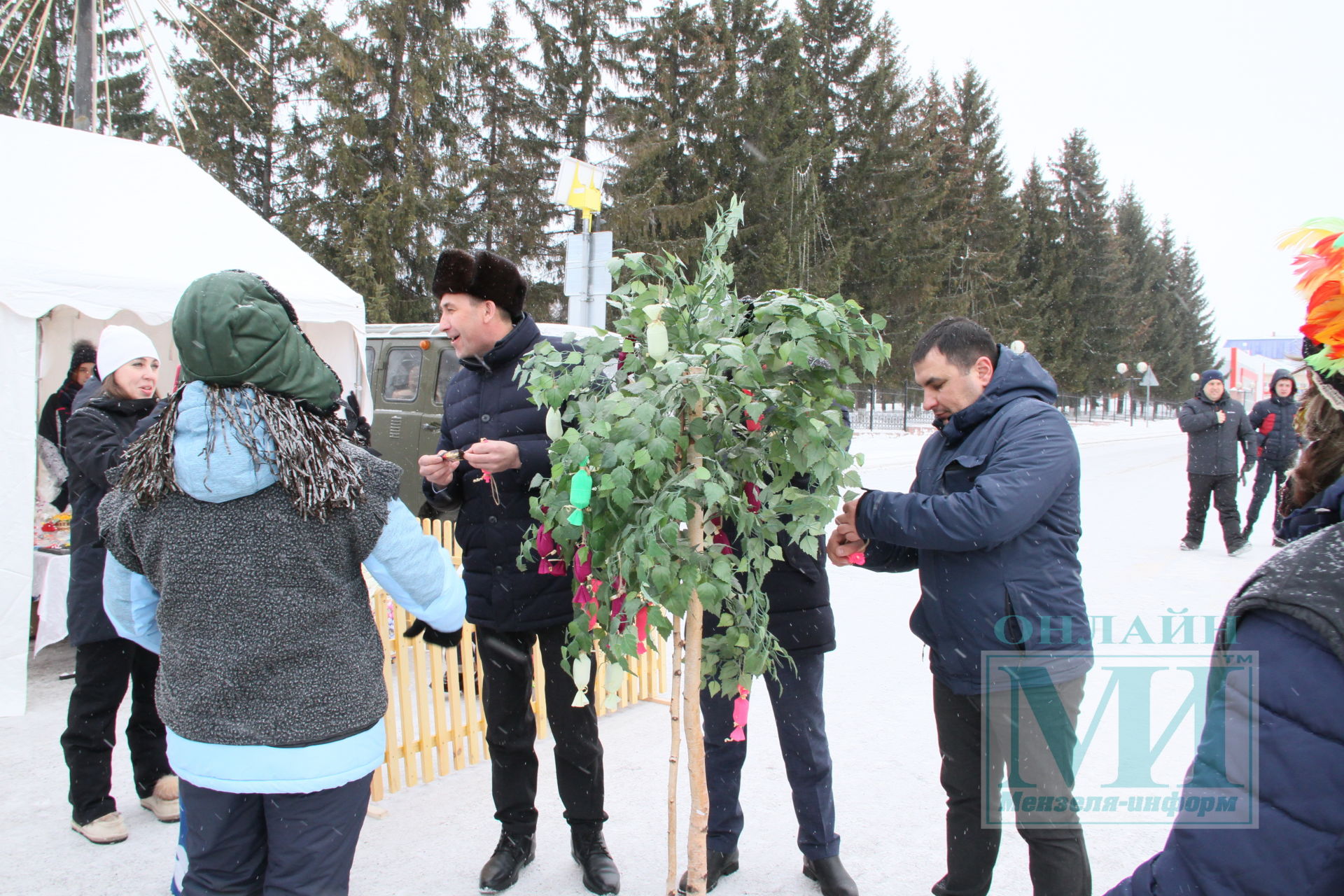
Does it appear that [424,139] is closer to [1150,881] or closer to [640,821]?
[640,821]

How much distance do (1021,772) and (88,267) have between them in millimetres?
5861

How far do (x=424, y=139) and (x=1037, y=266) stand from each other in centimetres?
3628

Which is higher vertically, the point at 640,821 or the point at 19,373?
the point at 19,373

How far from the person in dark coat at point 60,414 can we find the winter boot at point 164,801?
2.49 meters

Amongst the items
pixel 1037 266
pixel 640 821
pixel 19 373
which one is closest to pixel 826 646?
pixel 640 821

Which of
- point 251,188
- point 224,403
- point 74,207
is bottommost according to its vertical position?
point 224,403

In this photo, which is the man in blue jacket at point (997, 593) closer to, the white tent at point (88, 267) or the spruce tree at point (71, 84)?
the white tent at point (88, 267)

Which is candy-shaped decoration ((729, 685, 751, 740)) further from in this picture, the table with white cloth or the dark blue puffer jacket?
the table with white cloth

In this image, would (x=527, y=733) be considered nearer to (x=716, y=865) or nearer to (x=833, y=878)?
(x=716, y=865)

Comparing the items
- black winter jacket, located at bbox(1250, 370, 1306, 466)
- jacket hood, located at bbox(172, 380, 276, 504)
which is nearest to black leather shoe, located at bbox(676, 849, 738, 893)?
jacket hood, located at bbox(172, 380, 276, 504)

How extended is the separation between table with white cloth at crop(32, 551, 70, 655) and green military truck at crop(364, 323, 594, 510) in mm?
2808

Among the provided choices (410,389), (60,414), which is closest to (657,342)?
(60,414)

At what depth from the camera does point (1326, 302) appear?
1.15 m

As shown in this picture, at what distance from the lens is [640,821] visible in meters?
3.32
